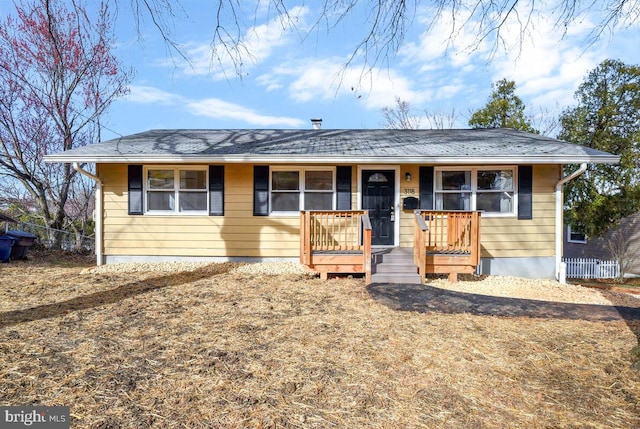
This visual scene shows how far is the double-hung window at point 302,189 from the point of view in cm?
803

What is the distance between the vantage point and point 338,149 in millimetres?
8055

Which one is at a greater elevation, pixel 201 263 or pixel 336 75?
pixel 336 75

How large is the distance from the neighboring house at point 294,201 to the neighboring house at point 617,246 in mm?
10644

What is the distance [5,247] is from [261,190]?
7.19 m

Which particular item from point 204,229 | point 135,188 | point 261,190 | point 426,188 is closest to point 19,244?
point 135,188

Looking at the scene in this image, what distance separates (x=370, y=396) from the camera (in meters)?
2.42

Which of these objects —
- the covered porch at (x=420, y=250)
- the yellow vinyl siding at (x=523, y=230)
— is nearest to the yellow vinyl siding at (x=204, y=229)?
the covered porch at (x=420, y=250)

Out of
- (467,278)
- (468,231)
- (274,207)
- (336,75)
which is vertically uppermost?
(336,75)

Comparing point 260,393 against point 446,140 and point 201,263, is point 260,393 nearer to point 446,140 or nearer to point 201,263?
point 201,263

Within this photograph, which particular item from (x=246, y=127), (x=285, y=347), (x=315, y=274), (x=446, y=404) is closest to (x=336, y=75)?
(x=285, y=347)

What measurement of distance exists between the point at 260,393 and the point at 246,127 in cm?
1014

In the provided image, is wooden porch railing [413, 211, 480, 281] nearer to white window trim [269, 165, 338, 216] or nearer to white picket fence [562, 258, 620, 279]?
white window trim [269, 165, 338, 216]

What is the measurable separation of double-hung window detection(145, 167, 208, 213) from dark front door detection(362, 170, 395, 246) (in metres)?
3.96

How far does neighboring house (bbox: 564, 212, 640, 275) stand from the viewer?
15.1 meters
